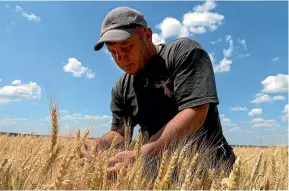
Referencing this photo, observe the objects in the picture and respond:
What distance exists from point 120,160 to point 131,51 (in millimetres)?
706

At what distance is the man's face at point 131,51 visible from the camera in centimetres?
238

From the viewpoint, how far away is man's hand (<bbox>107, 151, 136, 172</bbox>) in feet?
6.36

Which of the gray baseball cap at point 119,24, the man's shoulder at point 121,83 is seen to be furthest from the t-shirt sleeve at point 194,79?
the man's shoulder at point 121,83

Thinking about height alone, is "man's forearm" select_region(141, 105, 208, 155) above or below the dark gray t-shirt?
below

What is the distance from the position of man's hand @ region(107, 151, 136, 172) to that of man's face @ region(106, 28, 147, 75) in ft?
2.15

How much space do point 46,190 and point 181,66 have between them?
1.34m

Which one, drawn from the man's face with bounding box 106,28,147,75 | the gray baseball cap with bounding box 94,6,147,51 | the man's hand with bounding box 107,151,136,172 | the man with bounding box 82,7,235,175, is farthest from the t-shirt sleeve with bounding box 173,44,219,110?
the man's hand with bounding box 107,151,136,172

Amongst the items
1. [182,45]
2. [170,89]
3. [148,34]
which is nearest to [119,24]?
[148,34]

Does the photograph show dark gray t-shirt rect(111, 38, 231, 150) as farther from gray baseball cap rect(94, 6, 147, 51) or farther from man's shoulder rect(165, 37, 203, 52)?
gray baseball cap rect(94, 6, 147, 51)

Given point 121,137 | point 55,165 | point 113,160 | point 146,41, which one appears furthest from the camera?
point 121,137

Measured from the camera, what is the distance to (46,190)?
1.24m

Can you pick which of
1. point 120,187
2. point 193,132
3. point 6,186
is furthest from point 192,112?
point 6,186

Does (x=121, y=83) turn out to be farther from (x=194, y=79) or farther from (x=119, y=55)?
(x=194, y=79)

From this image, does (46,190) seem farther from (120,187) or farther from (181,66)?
(181,66)
